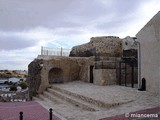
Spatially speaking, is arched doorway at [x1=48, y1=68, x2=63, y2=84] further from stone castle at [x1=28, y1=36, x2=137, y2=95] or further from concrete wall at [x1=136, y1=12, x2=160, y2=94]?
concrete wall at [x1=136, y1=12, x2=160, y2=94]

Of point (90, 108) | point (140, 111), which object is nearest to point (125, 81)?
point (90, 108)

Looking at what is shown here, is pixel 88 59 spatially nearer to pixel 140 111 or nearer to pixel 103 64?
pixel 103 64

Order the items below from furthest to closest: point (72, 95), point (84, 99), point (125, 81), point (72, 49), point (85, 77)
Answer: point (72, 49) → point (85, 77) → point (125, 81) → point (72, 95) → point (84, 99)

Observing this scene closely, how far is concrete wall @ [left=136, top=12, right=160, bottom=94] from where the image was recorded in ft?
46.9

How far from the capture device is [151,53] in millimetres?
14992

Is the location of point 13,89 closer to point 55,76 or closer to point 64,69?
point 55,76

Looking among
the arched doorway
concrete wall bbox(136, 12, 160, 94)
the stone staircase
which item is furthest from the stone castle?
concrete wall bbox(136, 12, 160, 94)

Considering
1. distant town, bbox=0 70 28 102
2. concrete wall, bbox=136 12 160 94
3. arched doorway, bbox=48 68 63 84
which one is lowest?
distant town, bbox=0 70 28 102

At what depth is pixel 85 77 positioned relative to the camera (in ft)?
79.2

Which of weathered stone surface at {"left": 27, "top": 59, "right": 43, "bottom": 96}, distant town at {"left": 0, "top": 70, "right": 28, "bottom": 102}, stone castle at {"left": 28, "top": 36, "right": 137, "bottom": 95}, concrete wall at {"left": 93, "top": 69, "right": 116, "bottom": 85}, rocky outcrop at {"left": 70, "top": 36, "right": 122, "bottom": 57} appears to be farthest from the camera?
rocky outcrop at {"left": 70, "top": 36, "right": 122, "bottom": 57}

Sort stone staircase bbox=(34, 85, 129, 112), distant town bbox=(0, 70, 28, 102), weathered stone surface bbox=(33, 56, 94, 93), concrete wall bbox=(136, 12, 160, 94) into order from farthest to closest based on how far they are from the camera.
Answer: distant town bbox=(0, 70, 28, 102), weathered stone surface bbox=(33, 56, 94, 93), concrete wall bbox=(136, 12, 160, 94), stone staircase bbox=(34, 85, 129, 112)

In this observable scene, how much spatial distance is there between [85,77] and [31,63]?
5.39m

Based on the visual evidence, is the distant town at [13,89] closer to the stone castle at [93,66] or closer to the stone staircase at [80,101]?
the stone castle at [93,66]

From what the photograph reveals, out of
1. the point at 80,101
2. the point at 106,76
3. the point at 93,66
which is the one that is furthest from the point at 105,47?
the point at 80,101
